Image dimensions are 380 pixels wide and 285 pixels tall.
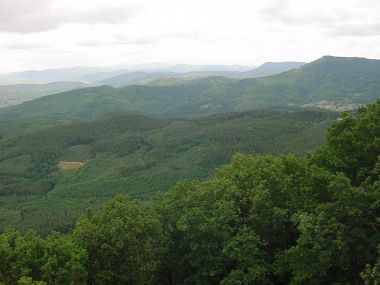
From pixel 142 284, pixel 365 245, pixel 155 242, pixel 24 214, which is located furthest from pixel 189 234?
pixel 24 214

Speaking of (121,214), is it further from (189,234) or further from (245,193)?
(245,193)

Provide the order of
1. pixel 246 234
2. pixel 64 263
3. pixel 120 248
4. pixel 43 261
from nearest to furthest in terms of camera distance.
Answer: pixel 64 263
pixel 43 261
pixel 246 234
pixel 120 248

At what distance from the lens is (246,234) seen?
43688 millimetres

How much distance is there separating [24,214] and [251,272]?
166 metres

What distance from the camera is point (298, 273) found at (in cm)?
3828

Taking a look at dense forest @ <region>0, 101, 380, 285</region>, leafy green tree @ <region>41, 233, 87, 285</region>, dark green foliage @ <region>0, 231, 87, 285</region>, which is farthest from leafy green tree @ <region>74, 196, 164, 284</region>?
dark green foliage @ <region>0, 231, 87, 285</region>

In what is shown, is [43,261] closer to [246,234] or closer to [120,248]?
[120,248]

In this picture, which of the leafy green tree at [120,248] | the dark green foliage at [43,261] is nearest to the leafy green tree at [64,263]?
the dark green foliage at [43,261]

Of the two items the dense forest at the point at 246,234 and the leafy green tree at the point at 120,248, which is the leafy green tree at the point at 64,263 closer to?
the dense forest at the point at 246,234

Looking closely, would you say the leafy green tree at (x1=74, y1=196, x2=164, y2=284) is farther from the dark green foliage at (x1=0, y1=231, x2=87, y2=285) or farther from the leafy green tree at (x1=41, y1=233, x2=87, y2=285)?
the dark green foliage at (x1=0, y1=231, x2=87, y2=285)

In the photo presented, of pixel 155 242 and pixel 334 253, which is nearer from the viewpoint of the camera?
pixel 334 253

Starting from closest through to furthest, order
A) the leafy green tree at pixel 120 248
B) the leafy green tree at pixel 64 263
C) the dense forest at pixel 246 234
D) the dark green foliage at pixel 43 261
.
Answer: the dense forest at pixel 246 234 → the leafy green tree at pixel 64 263 → the dark green foliage at pixel 43 261 → the leafy green tree at pixel 120 248

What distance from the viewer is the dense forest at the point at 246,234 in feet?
123

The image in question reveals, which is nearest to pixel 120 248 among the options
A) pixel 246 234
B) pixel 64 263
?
pixel 64 263
